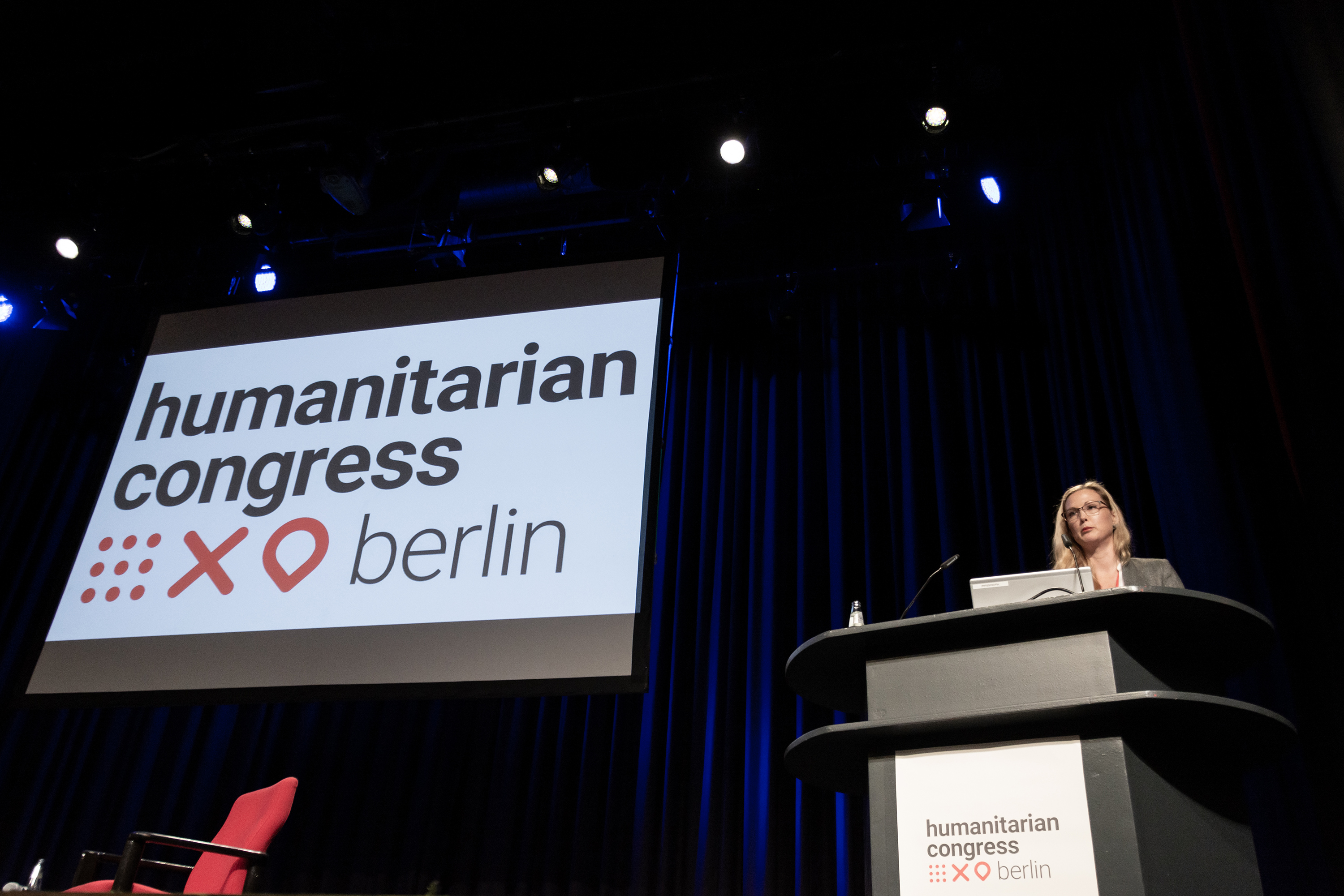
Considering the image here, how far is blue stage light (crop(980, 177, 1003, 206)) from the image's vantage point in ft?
13.4

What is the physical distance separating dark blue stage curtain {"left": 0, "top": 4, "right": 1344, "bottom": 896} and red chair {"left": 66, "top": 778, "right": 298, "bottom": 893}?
925 mm

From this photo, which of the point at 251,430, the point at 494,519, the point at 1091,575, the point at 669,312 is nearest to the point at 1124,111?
the point at 669,312

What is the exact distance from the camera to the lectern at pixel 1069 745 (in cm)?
138

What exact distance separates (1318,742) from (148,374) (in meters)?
4.23

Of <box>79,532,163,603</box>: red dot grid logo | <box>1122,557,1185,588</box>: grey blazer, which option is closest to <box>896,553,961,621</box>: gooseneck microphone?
<box>1122,557,1185,588</box>: grey blazer

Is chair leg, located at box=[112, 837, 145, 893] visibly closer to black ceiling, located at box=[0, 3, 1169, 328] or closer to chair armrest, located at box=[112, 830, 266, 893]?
chair armrest, located at box=[112, 830, 266, 893]

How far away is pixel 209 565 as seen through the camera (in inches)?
136

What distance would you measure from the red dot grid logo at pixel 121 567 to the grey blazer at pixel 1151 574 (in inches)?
124

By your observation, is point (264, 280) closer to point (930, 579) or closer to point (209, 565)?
point (209, 565)

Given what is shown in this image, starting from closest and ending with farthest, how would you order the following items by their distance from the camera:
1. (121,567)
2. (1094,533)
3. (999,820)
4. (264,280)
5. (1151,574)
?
1. (999,820)
2. (1151,574)
3. (1094,533)
4. (121,567)
5. (264,280)

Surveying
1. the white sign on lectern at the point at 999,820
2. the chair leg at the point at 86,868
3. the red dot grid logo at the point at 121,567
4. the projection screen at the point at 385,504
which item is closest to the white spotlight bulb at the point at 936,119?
the projection screen at the point at 385,504

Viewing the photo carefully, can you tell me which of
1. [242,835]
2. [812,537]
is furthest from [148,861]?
[812,537]

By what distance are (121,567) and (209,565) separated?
1.23ft

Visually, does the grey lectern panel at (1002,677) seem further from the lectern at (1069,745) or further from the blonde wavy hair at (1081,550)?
the blonde wavy hair at (1081,550)
